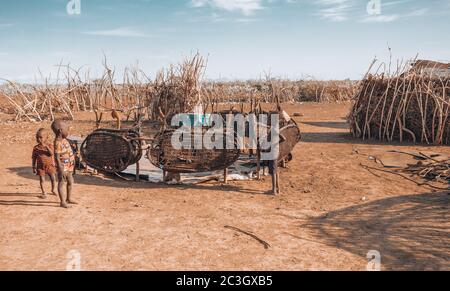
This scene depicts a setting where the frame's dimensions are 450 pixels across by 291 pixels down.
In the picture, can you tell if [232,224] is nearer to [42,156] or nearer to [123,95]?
[42,156]

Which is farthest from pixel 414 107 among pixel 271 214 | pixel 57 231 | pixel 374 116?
pixel 57 231

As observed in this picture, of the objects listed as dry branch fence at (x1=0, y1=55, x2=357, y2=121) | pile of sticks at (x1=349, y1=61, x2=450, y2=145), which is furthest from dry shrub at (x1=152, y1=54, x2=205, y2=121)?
pile of sticks at (x1=349, y1=61, x2=450, y2=145)

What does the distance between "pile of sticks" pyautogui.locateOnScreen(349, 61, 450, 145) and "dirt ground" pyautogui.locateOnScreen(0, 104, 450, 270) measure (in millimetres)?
3284

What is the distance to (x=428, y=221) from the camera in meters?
4.70

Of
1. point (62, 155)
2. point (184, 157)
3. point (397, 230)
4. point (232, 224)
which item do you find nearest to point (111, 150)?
point (184, 157)

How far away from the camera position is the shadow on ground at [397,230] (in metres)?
3.71

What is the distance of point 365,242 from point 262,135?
2.78 metres

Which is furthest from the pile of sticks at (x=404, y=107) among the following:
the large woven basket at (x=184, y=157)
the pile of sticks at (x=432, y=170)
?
the large woven basket at (x=184, y=157)

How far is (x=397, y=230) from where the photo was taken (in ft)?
14.6

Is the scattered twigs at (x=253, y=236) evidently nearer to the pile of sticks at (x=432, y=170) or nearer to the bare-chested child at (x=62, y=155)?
the bare-chested child at (x=62, y=155)

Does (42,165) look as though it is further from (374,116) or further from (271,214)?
(374,116)

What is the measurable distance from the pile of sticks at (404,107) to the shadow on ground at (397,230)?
447 cm

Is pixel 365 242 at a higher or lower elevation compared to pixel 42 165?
lower
